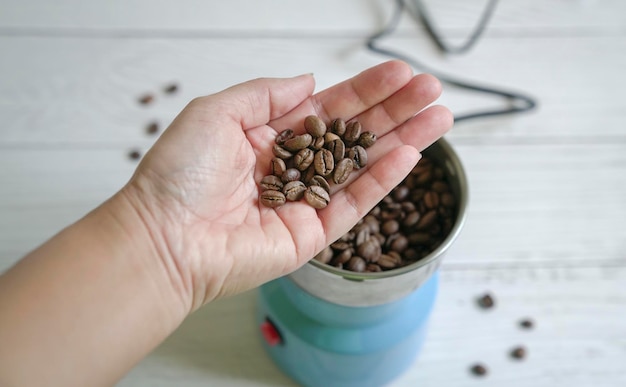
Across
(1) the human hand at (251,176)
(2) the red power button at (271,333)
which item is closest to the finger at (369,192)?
(1) the human hand at (251,176)

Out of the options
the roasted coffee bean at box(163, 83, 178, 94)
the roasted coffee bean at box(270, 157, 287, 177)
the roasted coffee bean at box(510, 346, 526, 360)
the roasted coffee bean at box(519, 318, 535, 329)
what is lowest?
the roasted coffee bean at box(510, 346, 526, 360)

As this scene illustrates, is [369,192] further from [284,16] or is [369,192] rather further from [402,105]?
[284,16]

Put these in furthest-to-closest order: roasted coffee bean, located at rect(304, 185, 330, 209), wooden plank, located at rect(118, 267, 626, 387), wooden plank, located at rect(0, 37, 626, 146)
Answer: wooden plank, located at rect(0, 37, 626, 146)
wooden plank, located at rect(118, 267, 626, 387)
roasted coffee bean, located at rect(304, 185, 330, 209)

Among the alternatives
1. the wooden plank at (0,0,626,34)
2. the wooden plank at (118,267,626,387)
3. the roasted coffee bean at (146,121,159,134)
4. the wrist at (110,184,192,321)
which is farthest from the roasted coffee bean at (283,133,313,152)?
the wooden plank at (0,0,626,34)

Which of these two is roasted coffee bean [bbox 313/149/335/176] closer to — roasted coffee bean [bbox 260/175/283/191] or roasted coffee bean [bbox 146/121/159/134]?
roasted coffee bean [bbox 260/175/283/191]

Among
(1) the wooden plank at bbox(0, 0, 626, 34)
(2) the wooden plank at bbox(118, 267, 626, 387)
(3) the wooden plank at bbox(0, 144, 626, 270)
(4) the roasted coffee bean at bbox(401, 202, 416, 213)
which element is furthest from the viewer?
(1) the wooden plank at bbox(0, 0, 626, 34)

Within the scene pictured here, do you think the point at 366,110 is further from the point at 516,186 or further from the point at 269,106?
the point at 516,186

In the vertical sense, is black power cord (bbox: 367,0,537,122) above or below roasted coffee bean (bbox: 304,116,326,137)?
below

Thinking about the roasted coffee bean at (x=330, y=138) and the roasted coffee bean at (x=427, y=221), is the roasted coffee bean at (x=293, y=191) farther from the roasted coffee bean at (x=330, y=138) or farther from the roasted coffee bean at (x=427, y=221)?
the roasted coffee bean at (x=427, y=221)
